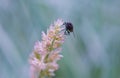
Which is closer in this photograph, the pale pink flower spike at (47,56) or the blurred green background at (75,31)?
the pale pink flower spike at (47,56)

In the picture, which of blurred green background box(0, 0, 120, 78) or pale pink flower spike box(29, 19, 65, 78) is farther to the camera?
blurred green background box(0, 0, 120, 78)

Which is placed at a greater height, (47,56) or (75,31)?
(75,31)

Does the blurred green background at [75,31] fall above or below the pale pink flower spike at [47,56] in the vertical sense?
above

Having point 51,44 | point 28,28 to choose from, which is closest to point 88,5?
point 28,28

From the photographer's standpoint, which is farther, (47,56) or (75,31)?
(75,31)

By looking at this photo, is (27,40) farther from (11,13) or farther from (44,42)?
(44,42)
